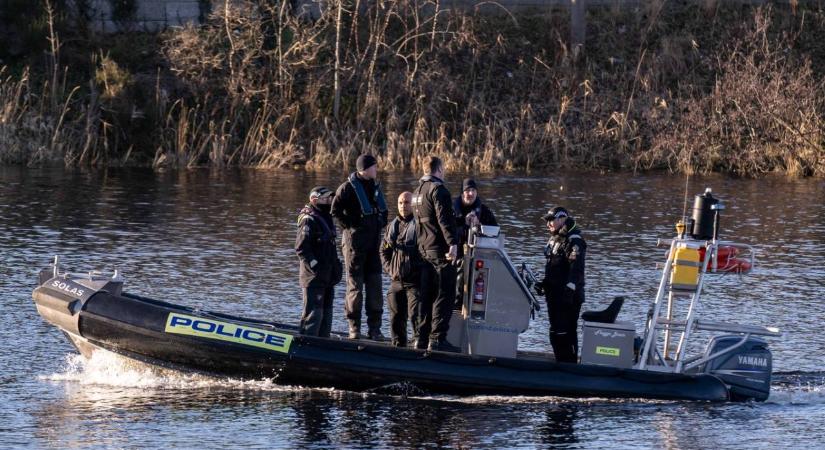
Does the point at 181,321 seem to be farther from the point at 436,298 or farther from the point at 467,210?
the point at 467,210

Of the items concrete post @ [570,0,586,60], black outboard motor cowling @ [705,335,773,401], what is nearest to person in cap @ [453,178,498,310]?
black outboard motor cowling @ [705,335,773,401]

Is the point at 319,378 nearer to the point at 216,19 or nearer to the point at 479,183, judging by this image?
the point at 479,183

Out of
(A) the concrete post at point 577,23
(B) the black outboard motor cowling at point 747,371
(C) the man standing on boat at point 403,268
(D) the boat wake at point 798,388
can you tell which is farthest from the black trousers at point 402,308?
(A) the concrete post at point 577,23

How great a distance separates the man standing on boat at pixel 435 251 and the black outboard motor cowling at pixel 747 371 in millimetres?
2244

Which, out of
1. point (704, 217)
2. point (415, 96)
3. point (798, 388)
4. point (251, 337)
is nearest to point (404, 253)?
point (251, 337)

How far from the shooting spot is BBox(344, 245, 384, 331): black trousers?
11.6m

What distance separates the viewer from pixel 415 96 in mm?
29281

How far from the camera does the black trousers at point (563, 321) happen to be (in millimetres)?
10961

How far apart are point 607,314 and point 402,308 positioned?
171 centimetres

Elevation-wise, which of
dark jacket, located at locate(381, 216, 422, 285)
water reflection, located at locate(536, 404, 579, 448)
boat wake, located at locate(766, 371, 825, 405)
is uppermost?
dark jacket, located at locate(381, 216, 422, 285)

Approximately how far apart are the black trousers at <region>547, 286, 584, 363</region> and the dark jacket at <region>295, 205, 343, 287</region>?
1.86 m

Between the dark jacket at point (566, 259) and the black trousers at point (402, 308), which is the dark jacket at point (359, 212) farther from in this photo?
the dark jacket at point (566, 259)

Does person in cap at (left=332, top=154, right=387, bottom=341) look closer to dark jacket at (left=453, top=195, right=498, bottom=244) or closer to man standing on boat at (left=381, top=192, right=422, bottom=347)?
man standing on boat at (left=381, top=192, right=422, bottom=347)

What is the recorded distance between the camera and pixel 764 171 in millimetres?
27016
